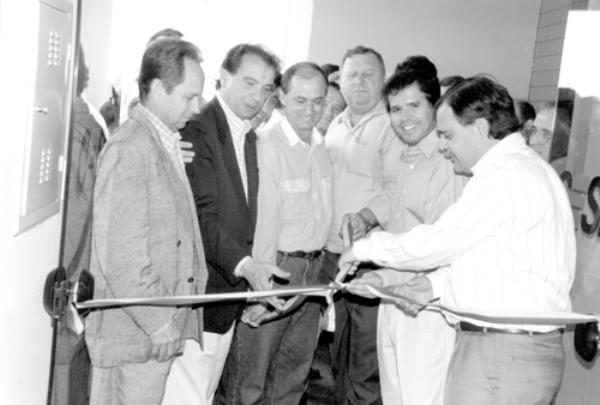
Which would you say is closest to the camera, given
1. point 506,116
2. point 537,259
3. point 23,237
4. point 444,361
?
point 23,237

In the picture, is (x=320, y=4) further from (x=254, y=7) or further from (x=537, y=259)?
(x=537, y=259)

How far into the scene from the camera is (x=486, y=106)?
2502 mm

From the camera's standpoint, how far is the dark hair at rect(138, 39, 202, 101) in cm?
255

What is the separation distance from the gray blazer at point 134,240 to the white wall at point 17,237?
69 centimetres

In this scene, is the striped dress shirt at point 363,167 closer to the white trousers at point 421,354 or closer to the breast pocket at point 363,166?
the breast pocket at point 363,166

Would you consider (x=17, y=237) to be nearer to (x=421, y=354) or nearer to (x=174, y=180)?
(x=174, y=180)

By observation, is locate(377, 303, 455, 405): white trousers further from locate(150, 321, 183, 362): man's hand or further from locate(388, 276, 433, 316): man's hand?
locate(150, 321, 183, 362): man's hand

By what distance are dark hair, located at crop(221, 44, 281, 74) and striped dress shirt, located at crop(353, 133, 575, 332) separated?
1.21 metres

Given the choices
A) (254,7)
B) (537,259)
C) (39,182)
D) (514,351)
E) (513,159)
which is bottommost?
(514,351)

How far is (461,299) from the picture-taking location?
2.39 meters

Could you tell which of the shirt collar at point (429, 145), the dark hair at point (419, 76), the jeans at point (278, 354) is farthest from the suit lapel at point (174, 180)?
the dark hair at point (419, 76)

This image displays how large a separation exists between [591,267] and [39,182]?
250 centimetres

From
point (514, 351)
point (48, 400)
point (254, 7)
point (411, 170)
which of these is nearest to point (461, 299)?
point (514, 351)

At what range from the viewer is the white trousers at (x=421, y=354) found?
10.0 feet
